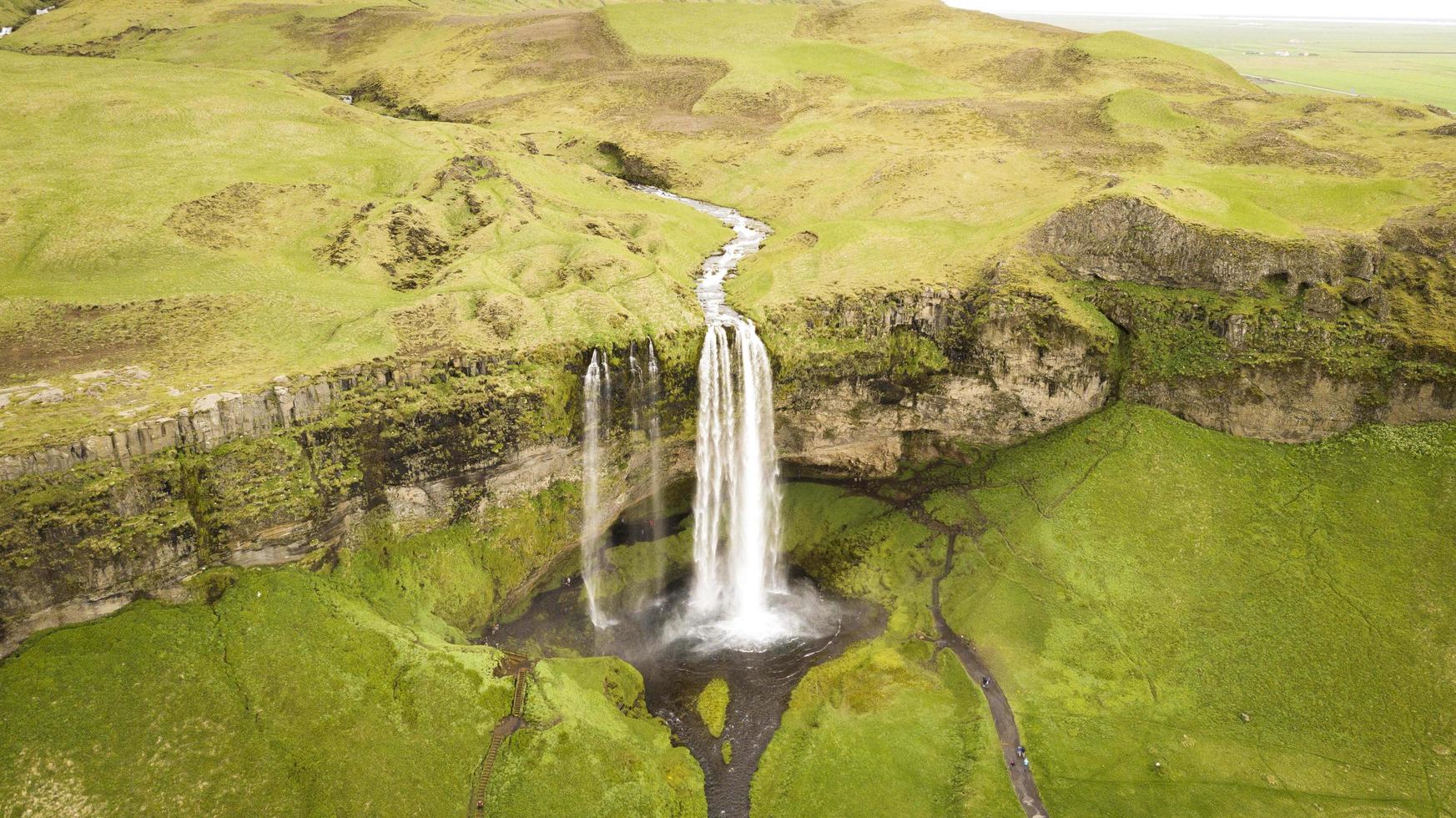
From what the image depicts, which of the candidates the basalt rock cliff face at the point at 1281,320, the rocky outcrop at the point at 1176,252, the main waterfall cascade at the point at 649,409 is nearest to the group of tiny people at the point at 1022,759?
the main waterfall cascade at the point at 649,409

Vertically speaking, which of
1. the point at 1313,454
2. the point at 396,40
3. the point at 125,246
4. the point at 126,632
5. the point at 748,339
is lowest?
the point at 126,632

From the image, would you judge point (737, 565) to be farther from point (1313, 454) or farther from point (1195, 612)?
point (1313, 454)

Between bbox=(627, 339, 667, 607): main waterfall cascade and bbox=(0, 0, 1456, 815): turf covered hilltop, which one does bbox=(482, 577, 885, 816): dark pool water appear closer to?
bbox=(0, 0, 1456, 815): turf covered hilltop

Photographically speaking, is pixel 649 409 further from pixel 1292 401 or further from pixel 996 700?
pixel 1292 401

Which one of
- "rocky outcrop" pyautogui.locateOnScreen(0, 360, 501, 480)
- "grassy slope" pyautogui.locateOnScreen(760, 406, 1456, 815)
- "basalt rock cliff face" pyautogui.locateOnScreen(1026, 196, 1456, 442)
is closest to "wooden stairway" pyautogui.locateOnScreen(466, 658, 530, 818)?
"grassy slope" pyautogui.locateOnScreen(760, 406, 1456, 815)

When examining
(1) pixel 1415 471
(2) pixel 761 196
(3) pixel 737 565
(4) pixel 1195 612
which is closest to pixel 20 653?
(3) pixel 737 565

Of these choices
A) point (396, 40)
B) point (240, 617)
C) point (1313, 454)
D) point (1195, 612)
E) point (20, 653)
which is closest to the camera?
point (20, 653)

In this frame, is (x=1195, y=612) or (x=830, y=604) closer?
(x=1195, y=612)
